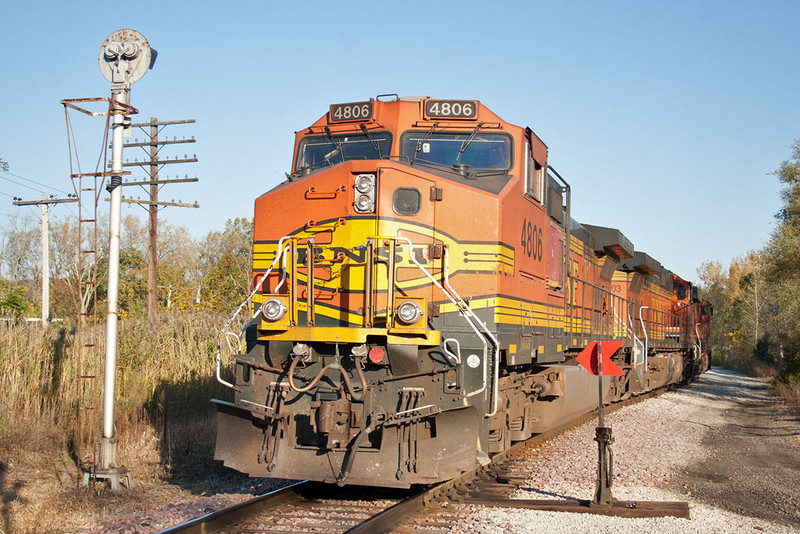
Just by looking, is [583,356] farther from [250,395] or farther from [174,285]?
[174,285]

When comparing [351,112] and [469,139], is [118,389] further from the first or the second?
[469,139]

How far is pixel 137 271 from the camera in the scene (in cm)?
3819

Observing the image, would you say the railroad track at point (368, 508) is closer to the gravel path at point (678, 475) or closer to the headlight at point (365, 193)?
the gravel path at point (678, 475)

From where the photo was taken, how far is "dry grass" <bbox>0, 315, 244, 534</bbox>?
6.70 metres

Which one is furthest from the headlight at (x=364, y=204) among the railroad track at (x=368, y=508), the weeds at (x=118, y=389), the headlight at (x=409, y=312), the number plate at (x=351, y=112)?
the weeds at (x=118, y=389)

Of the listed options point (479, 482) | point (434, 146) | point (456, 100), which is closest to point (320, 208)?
point (434, 146)

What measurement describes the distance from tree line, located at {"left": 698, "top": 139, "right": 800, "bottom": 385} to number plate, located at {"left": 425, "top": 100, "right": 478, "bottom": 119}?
17.4 m

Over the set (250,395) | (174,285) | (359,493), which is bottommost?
(359,493)

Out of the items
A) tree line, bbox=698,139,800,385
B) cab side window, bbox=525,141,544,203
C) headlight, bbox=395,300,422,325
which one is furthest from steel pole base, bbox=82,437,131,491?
tree line, bbox=698,139,800,385

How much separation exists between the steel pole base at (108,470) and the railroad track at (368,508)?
1791mm

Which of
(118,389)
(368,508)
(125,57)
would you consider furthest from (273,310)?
(118,389)

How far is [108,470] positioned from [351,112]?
174 inches

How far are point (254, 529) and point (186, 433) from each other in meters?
4.46

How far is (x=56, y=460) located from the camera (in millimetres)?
8359
